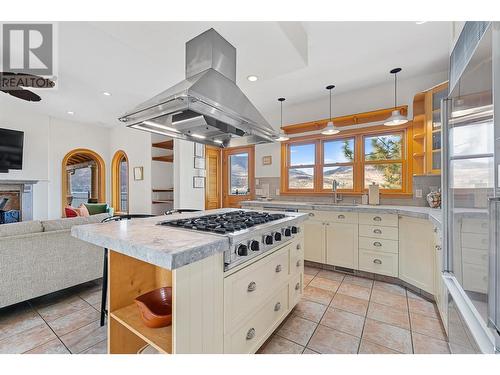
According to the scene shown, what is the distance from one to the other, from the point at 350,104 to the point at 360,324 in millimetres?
3083

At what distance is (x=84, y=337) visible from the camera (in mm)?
1734

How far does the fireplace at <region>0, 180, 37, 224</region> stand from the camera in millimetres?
4480

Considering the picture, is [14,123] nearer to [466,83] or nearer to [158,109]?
[158,109]

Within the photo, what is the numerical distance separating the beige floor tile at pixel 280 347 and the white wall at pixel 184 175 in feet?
10.8

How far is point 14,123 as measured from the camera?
4.54 meters

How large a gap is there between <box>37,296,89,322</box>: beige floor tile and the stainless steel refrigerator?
291cm

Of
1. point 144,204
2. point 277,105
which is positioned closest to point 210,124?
point 277,105

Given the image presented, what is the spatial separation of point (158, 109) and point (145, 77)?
214cm

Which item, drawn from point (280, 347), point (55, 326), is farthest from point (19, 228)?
point (280, 347)

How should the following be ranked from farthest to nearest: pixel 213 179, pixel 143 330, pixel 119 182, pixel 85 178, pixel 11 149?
pixel 85 178
pixel 119 182
pixel 213 179
pixel 11 149
pixel 143 330

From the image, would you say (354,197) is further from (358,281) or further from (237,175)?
(237,175)

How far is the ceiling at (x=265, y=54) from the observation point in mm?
1854

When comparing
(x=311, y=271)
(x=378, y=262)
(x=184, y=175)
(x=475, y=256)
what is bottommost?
(x=311, y=271)

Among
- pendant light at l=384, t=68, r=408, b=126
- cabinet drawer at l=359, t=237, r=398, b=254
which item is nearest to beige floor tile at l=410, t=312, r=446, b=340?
cabinet drawer at l=359, t=237, r=398, b=254
